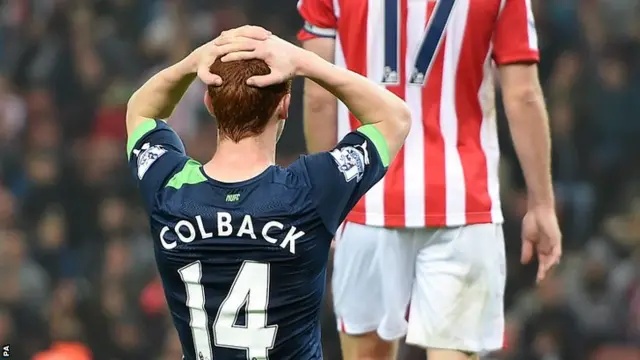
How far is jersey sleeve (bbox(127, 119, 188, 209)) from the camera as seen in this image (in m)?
2.26

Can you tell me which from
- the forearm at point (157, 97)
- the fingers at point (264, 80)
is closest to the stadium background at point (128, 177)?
the forearm at point (157, 97)

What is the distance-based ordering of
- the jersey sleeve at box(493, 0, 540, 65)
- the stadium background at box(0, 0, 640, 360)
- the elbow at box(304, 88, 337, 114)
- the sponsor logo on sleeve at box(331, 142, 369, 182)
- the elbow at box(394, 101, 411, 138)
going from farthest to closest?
the stadium background at box(0, 0, 640, 360) → the elbow at box(304, 88, 337, 114) → the jersey sleeve at box(493, 0, 540, 65) → the elbow at box(394, 101, 411, 138) → the sponsor logo on sleeve at box(331, 142, 369, 182)

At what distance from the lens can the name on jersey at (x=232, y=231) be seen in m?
2.15

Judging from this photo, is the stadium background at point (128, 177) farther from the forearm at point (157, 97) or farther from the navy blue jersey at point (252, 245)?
the navy blue jersey at point (252, 245)

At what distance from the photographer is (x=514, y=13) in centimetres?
298

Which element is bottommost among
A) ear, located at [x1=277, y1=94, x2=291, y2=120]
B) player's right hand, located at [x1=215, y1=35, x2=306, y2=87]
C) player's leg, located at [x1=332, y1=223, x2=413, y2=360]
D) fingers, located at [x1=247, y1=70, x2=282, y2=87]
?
player's leg, located at [x1=332, y1=223, x2=413, y2=360]

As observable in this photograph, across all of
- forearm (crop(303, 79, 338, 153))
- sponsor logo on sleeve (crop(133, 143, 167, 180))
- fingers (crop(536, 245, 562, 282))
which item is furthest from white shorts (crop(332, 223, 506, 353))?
sponsor logo on sleeve (crop(133, 143, 167, 180))

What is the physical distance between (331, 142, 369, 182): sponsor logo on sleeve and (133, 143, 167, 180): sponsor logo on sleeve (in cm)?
35

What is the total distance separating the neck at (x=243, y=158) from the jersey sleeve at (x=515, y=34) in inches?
39.9

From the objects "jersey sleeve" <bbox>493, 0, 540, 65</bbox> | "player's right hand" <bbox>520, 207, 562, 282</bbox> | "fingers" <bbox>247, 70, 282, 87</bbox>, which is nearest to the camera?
"fingers" <bbox>247, 70, 282, 87</bbox>

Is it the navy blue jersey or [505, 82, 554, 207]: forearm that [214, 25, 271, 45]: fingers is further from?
[505, 82, 554, 207]: forearm

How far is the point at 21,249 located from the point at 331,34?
295cm

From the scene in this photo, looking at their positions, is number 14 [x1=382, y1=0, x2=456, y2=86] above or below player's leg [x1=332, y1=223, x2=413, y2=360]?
above

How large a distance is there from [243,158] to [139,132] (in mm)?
302
